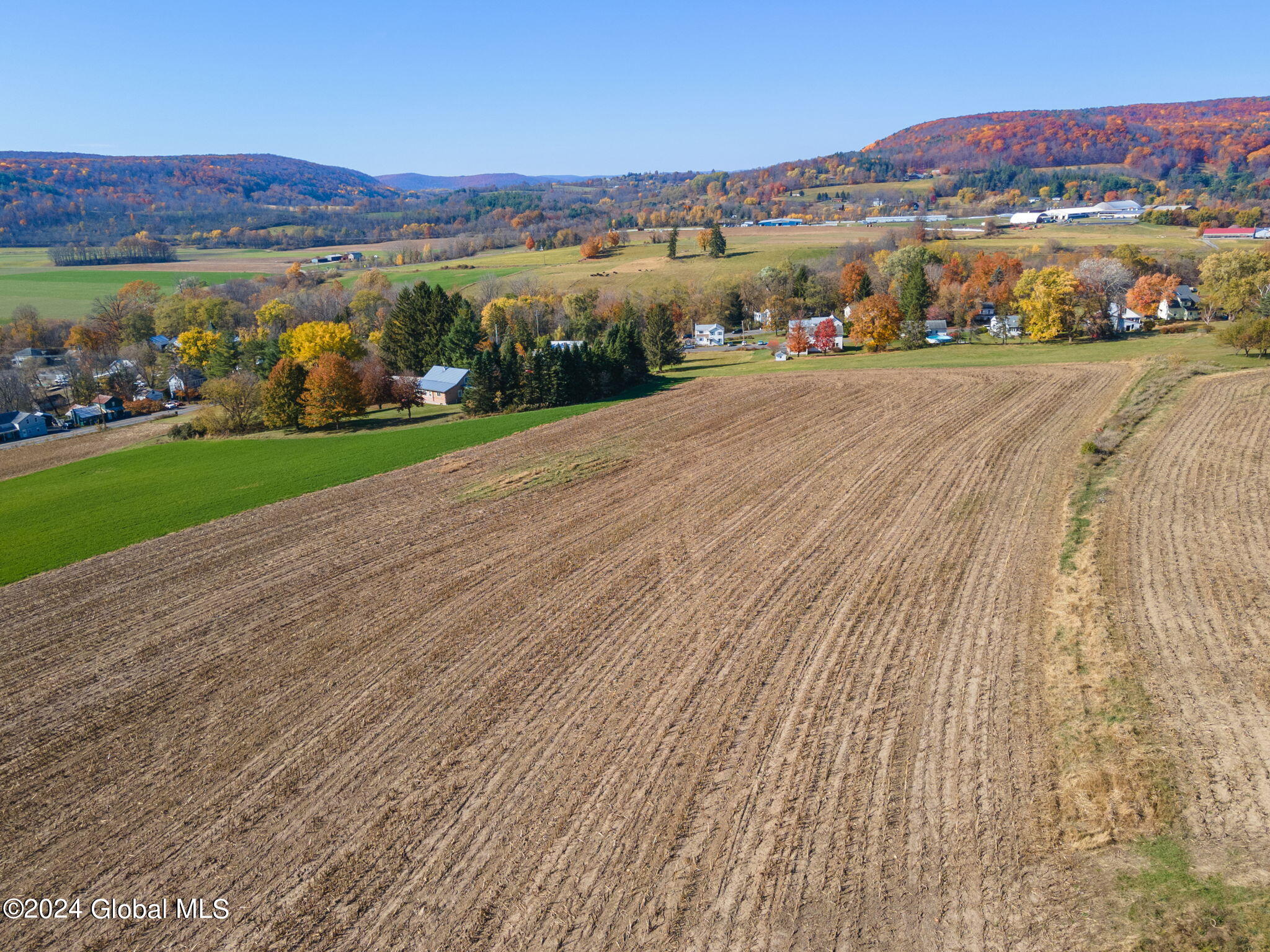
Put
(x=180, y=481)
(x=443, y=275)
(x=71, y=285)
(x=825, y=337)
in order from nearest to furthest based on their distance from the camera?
(x=180, y=481) < (x=825, y=337) < (x=71, y=285) < (x=443, y=275)

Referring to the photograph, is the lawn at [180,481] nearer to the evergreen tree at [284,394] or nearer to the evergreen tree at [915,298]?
the evergreen tree at [284,394]

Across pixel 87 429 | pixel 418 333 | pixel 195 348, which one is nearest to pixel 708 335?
pixel 418 333

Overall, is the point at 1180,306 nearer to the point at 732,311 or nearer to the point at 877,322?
the point at 877,322

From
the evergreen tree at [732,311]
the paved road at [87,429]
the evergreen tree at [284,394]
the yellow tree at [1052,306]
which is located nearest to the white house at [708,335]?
the evergreen tree at [732,311]

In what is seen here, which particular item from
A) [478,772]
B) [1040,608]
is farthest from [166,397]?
[1040,608]

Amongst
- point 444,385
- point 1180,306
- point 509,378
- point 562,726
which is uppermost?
point 1180,306

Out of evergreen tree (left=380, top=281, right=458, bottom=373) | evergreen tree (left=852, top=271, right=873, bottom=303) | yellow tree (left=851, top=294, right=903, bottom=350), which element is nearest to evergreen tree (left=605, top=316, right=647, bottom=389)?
evergreen tree (left=380, top=281, right=458, bottom=373)

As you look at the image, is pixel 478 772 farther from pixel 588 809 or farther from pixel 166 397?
pixel 166 397

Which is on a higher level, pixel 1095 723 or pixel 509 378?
pixel 509 378
